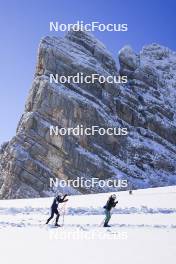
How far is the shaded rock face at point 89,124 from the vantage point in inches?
4459

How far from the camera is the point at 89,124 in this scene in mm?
121938

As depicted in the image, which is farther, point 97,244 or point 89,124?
point 89,124

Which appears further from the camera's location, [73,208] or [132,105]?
[132,105]

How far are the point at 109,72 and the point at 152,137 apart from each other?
2203cm

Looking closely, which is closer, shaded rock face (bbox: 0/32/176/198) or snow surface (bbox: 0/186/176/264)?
snow surface (bbox: 0/186/176/264)

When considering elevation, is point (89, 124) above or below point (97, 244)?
above

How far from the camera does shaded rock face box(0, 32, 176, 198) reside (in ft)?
372

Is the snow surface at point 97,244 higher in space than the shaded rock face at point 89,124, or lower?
lower

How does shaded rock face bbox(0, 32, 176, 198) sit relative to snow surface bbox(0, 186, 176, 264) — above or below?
above

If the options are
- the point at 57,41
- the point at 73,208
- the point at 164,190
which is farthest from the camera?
the point at 57,41

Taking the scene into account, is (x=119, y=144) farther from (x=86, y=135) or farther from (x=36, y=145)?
(x=36, y=145)

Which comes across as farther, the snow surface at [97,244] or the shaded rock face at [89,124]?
the shaded rock face at [89,124]

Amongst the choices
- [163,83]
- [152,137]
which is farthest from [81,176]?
[163,83]

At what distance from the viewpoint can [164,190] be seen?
150 feet
